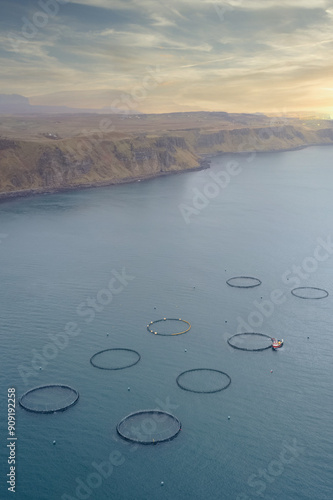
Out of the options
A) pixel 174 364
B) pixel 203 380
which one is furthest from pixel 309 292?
pixel 203 380

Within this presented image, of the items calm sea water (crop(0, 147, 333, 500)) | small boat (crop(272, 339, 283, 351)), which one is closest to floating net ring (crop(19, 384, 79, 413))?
calm sea water (crop(0, 147, 333, 500))

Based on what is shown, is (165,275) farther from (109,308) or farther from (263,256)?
(263,256)

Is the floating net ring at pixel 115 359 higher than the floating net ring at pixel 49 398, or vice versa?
the floating net ring at pixel 115 359

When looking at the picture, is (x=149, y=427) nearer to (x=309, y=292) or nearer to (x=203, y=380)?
(x=203, y=380)

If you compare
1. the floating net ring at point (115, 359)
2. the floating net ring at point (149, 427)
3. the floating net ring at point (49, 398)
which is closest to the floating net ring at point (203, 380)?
the floating net ring at point (149, 427)

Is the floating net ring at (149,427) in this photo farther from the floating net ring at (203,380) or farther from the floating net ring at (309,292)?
the floating net ring at (309,292)

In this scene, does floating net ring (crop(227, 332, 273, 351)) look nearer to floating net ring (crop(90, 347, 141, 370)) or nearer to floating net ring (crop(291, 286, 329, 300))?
floating net ring (crop(90, 347, 141, 370))

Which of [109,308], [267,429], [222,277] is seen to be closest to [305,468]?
[267,429]
